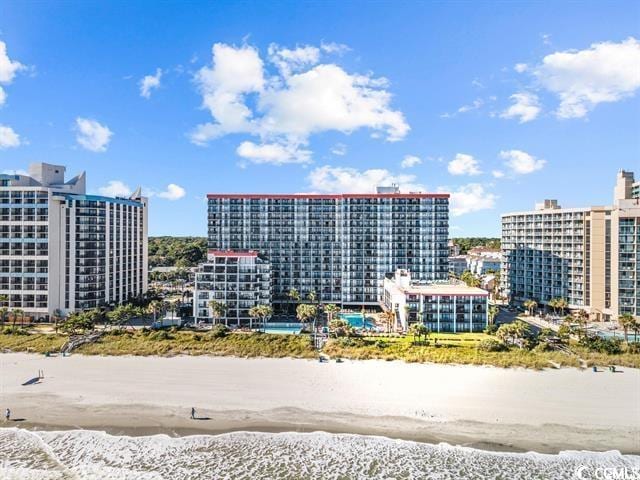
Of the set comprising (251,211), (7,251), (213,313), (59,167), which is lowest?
(213,313)

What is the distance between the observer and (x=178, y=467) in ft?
102

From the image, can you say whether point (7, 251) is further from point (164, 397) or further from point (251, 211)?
point (164, 397)

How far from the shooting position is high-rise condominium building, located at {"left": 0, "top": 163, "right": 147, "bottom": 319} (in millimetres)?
74750

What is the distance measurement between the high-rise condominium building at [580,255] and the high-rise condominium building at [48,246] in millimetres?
98952

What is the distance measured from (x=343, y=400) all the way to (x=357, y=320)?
38826mm

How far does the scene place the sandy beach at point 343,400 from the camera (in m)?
35.8

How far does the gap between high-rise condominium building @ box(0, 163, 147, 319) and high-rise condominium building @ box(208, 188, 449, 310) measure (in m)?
26.7

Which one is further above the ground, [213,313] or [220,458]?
[213,313]

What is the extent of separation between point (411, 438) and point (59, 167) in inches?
3385

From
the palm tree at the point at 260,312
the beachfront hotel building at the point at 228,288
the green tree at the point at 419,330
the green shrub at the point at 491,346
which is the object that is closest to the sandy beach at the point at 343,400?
the green shrub at the point at 491,346

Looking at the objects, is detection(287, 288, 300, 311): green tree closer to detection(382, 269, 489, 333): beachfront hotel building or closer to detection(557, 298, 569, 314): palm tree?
detection(382, 269, 489, 333): beachfront hotel building

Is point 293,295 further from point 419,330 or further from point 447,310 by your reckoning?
point 419,330

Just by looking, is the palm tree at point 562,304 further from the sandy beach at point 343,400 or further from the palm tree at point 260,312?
the palm tree at point 260,312

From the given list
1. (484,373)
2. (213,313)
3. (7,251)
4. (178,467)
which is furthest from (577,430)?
(7,251)
